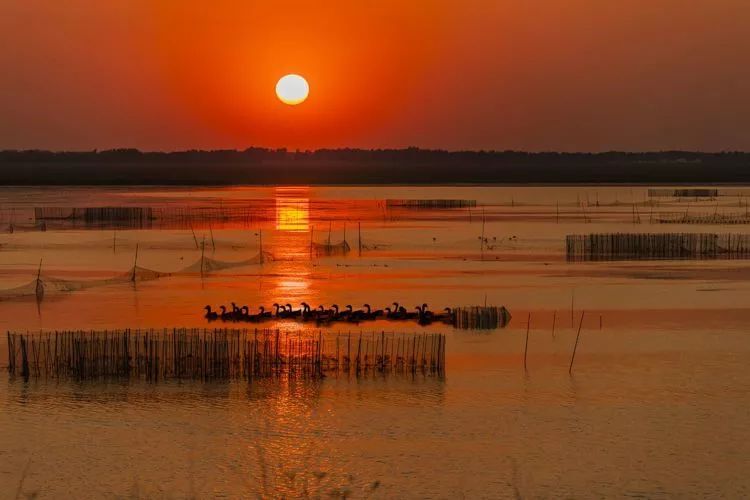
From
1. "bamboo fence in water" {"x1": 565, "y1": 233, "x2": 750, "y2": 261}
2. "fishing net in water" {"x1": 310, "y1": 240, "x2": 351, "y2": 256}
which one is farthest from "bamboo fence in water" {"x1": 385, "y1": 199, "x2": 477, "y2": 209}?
"bamboo fence in water" {"x1": 565, "y1": 233, "x2": 750, "y2": 261}

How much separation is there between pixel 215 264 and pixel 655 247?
23.6m

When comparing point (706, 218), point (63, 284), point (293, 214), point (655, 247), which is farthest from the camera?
point (293, 214)

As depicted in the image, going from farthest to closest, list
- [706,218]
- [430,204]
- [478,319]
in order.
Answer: [430,204], [706,218], [478,319]

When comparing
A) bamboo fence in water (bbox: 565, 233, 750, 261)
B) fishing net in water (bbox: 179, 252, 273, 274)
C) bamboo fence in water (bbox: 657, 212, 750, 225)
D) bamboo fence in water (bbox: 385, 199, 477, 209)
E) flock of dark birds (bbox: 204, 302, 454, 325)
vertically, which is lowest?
flock of dark birds (bbox: 204, 302, 454, 325)

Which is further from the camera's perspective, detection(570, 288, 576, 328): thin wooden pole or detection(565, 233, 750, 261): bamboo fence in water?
detection(565, 233, 750, 261): bamboo fence in water

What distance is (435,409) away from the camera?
2342 centimetres

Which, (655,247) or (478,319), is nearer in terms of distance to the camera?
(478,319)

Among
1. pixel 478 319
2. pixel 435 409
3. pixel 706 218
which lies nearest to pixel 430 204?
pixel 706 218

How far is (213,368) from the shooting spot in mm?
25547

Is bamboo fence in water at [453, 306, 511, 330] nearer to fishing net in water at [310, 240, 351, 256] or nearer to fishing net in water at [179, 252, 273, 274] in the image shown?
fishing net in water at [179, 252, 273, 274]

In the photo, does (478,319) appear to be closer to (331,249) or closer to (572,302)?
(572,302)

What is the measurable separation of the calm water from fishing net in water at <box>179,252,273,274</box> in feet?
6.50

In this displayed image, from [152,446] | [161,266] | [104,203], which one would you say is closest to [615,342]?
[152,446]

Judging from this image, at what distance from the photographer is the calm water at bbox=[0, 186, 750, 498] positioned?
1914 centimetres
